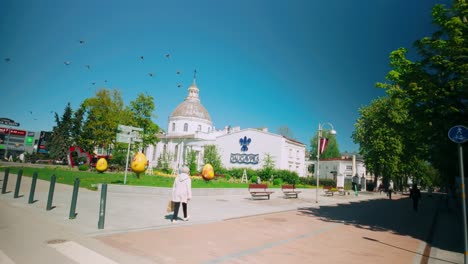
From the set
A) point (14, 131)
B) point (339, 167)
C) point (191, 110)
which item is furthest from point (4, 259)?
point (14, 131)

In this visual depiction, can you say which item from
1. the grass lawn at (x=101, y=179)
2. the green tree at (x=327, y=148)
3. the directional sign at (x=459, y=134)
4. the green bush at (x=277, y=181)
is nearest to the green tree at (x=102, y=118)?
the grass lawn at (x=101, y=179)

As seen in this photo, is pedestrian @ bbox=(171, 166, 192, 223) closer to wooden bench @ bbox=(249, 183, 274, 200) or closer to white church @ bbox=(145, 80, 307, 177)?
wooden bench @ bbox=(249, 183, 274, 200)

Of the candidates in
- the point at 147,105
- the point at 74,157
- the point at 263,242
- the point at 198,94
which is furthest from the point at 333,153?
the point at 263,242

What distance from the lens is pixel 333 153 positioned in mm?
89250

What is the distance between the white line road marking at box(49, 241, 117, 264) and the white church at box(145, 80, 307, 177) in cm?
4171

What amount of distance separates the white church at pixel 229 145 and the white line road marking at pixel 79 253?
4171 centimetres

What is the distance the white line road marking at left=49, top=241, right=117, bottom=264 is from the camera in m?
5.06

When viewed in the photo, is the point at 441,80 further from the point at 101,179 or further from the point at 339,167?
the point at 339,167

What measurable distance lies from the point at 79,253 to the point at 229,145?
4866cm

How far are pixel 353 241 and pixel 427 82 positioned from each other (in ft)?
24.7

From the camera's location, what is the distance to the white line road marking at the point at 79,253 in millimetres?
5059

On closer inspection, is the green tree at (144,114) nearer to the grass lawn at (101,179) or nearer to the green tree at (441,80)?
the grass lawn at (101,179)

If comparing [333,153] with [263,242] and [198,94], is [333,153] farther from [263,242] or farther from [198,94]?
[263,242]

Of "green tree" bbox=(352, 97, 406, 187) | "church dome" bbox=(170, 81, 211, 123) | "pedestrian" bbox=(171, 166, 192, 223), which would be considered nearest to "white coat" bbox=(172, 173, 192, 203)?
"pedestrian" bbox=(171, 166, 192, 223)
